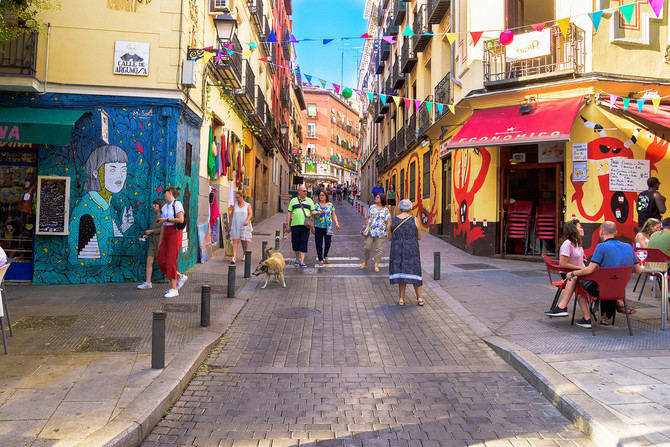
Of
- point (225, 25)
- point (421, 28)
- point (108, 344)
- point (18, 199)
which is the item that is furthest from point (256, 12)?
point (108, 344)

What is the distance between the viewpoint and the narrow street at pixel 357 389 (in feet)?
11.6

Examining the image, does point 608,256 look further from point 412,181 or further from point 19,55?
point 412,181

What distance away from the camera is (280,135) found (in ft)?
98.3

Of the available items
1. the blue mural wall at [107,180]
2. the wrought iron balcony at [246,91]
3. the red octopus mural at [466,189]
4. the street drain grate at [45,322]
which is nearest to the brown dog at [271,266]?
the blue mural wall at [107,180]

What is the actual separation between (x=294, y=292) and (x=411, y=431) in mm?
5496

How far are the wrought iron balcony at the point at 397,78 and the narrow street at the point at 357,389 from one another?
56.7 feet

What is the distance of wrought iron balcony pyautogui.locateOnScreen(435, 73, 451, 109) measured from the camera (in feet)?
50.4

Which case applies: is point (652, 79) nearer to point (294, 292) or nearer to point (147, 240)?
point (294, 292)

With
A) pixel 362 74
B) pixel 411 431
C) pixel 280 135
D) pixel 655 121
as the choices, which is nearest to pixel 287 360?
pixel 411 431

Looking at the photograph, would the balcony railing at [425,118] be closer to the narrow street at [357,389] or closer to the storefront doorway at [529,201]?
the storefront doorway at [529,201]

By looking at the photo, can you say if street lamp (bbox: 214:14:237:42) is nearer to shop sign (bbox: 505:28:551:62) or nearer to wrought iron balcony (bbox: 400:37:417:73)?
A: shop sign (bbox: 505:28:551:62)

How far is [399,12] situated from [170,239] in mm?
18937

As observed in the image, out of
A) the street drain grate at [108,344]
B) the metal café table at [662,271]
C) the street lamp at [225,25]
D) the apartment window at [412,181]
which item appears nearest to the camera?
the street drain grate at [108,344]

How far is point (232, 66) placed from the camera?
39.1 feet
